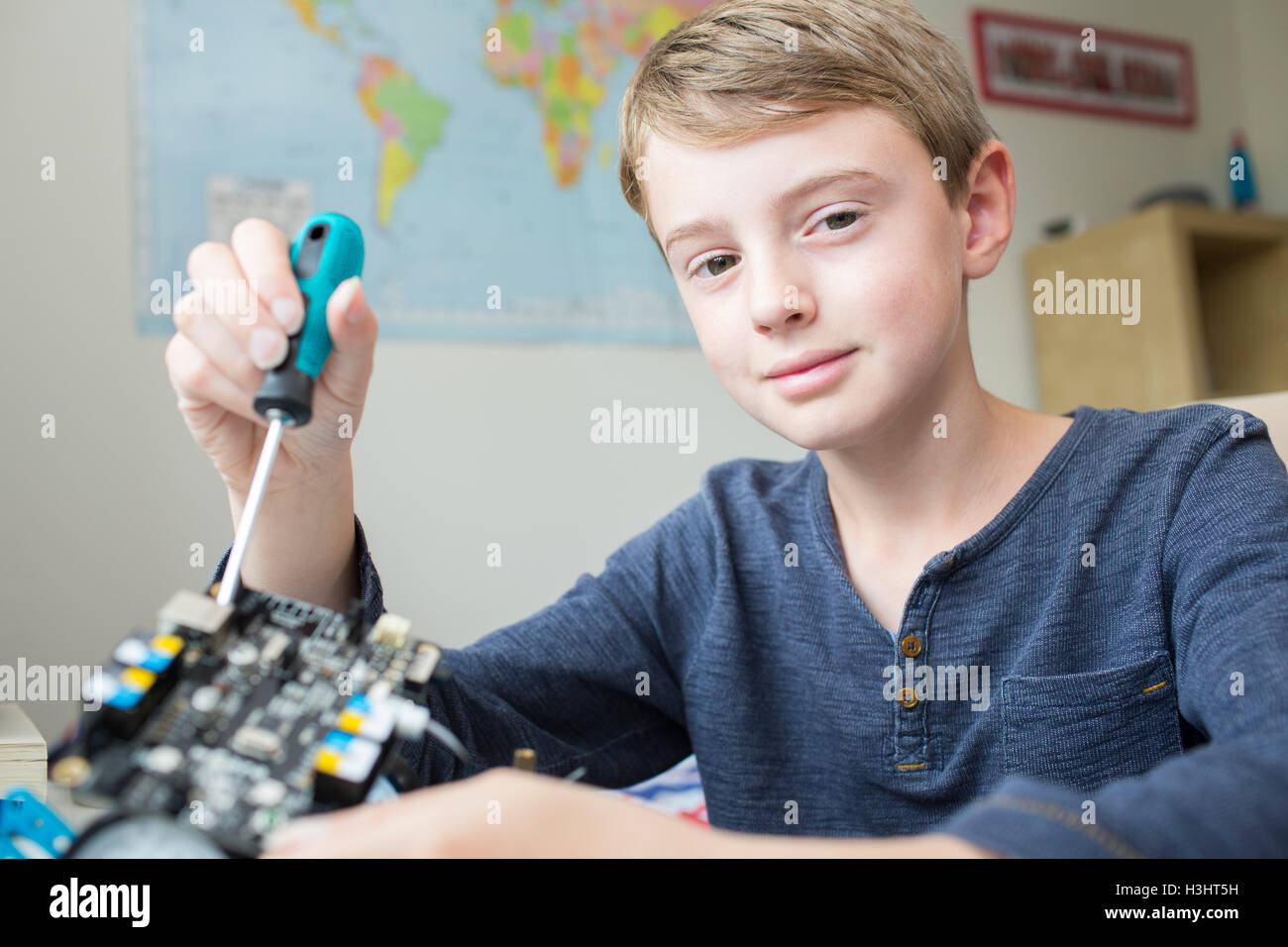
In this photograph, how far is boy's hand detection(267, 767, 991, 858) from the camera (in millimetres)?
305

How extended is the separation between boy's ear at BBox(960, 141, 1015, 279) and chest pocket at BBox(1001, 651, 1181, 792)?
34cm

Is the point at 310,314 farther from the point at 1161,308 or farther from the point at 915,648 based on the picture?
the point at 1161,308

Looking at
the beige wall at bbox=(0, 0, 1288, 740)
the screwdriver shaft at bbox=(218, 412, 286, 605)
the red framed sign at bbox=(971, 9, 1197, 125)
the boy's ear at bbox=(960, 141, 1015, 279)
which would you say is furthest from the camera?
the red framed sign at bbox=(971, 9, 1197, 125)

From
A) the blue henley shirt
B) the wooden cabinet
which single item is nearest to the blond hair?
the blue henley shirt

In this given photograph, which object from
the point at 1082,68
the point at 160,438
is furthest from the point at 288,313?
the point at 1082,68

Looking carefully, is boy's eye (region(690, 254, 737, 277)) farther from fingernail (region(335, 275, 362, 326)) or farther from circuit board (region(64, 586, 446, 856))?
circuit board (region(64, 586, 446, 856))

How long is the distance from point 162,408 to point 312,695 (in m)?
1.53

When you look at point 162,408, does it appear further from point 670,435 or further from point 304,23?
point 670,435

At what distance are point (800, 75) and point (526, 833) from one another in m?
0.59

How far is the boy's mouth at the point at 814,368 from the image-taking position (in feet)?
2.30

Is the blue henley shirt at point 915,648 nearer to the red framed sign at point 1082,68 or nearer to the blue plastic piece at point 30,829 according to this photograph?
the blue plastic piece at point 30,829

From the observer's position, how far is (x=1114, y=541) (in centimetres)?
73
